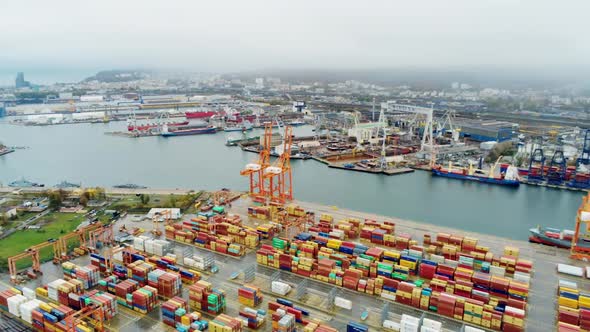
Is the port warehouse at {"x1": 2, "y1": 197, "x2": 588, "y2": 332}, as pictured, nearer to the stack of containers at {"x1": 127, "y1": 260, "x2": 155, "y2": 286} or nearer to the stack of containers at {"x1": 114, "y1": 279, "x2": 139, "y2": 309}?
the stack of containers at {"x1": 127, "y1": 260, "x2": 155, "y2": 286}

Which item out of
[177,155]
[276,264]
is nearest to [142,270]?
[276,264]

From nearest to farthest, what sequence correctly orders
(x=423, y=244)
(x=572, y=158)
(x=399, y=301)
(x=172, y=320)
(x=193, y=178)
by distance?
1. (x=172, y=320)
2. (x=399, y=301)
3. (x=423, y=244)
4. (x=193, y=178)
5. (x=572, y=158)

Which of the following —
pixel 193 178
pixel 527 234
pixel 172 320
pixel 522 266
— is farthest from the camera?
pixel 193 178

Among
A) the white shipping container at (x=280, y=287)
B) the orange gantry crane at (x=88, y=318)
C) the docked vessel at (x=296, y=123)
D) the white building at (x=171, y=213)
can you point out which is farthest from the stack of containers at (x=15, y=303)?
the docked vessel at (x=296, y=123)

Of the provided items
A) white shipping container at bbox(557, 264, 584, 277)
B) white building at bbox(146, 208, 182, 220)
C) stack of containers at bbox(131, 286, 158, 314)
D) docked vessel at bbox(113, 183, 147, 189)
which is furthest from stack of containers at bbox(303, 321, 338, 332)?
docked vessel at bbox(113, 183, 147, 189)

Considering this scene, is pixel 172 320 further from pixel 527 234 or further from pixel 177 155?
pixel 177 155

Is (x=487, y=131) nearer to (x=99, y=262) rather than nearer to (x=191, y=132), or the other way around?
(x=191, y=132)
